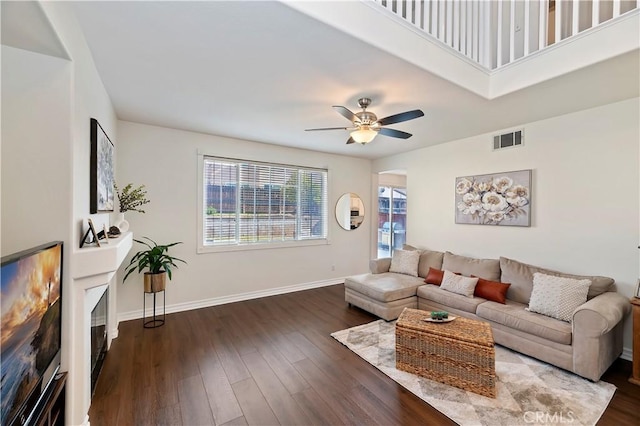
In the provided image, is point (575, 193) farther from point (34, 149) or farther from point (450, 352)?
point (34, 149)

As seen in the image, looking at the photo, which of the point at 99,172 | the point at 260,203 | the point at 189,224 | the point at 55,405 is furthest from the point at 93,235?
the point at 260,203

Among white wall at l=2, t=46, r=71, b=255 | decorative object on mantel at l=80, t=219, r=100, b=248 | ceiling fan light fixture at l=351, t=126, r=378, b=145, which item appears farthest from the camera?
ceiling fan light fixture at l=351, t=126, r=378, b=145

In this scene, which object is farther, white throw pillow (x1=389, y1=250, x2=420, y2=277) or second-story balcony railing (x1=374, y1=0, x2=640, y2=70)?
white throw pillow (x1=389, y1=250, x2=420, y2=277)

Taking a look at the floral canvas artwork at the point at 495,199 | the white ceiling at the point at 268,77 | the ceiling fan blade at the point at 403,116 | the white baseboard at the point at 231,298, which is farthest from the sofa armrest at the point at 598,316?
the white baseboard at the point at 231,298

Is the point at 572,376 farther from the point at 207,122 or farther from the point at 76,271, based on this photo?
the point at 207,122

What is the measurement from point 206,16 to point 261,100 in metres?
1.18

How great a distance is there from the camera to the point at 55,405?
1.43m

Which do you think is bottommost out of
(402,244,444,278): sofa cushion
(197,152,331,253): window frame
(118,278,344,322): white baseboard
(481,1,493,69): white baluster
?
Result: (118,278,344,322): white baseboard

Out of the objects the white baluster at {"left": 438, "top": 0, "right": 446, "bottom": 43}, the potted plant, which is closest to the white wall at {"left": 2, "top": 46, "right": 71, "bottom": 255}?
the potted plant

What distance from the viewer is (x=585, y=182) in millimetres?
3029

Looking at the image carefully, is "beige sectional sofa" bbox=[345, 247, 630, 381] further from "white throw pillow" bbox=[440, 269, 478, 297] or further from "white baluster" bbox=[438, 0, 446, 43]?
"white baluster" bbox=[438, 0, 446, 43]

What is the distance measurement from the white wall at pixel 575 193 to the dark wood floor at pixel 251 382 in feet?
3.53

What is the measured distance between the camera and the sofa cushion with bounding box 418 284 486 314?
10.4 ft

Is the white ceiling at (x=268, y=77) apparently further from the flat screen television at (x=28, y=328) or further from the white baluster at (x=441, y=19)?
the flat screen television at (x=28, y=328)
